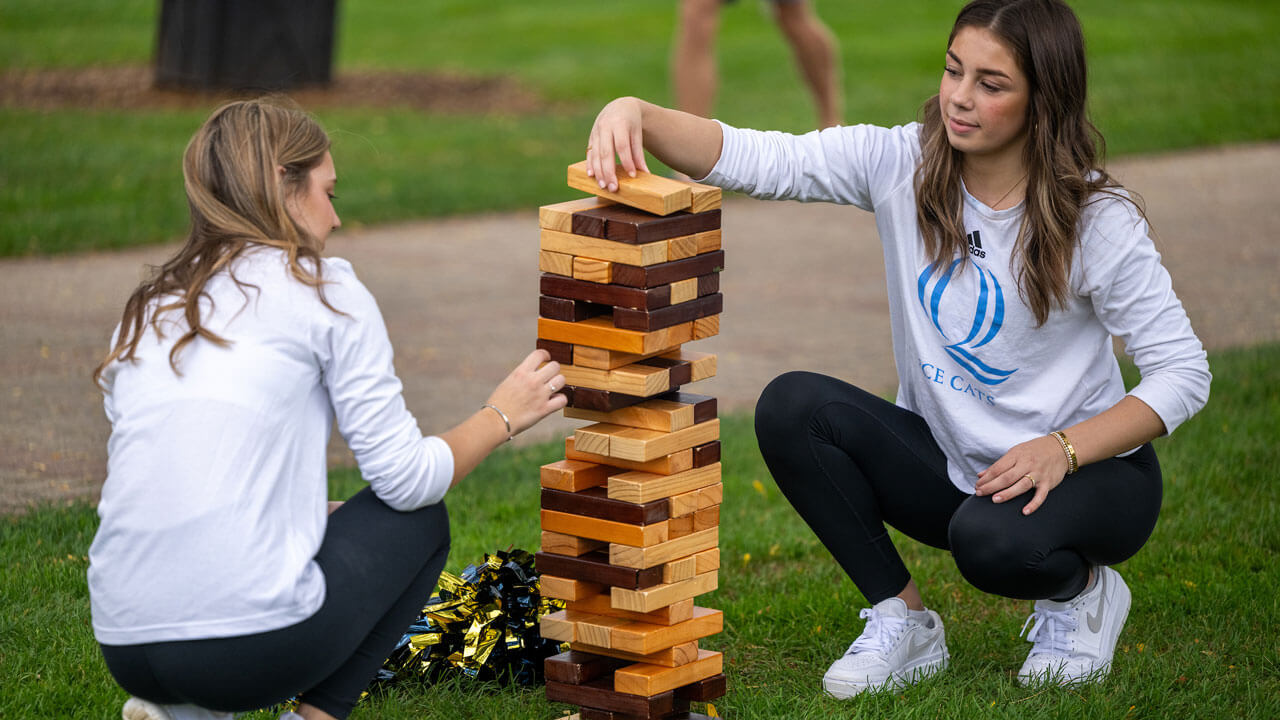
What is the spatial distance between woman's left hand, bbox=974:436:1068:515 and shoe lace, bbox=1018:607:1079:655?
410mm

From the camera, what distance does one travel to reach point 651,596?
287 centimetres

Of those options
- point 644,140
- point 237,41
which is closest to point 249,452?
point 644,140

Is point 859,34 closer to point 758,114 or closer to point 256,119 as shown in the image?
point 758,114

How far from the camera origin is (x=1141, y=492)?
3.24m

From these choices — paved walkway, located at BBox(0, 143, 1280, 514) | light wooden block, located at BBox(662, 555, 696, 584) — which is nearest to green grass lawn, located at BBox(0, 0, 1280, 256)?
paved walkway, located at BBox(0, 143, 1280, 514)

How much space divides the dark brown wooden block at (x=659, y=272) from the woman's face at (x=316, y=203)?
1.77 feet

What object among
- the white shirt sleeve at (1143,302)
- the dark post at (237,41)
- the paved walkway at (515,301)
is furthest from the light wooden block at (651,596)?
the dark post at (237,41)

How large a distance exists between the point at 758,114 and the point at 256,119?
8677 millimetres

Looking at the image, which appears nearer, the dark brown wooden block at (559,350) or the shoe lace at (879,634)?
the dark brown wooden block at (559,350)

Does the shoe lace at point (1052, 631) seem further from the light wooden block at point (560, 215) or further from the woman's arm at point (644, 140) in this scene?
the light wooden block at point (560, 215)

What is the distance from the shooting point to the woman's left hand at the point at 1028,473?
10.1 feet

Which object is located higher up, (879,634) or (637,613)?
(637,613)

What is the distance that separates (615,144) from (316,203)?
0.60 meters

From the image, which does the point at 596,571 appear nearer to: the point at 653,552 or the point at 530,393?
the point at 653,552
